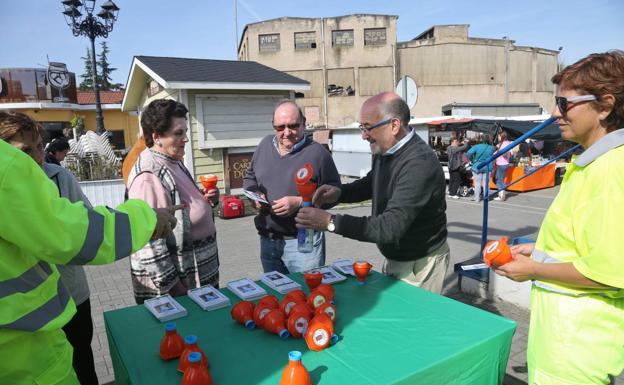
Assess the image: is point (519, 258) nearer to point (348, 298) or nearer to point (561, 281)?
point (561, 281)

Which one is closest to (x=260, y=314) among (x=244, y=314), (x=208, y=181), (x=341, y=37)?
(x=244, y=314)

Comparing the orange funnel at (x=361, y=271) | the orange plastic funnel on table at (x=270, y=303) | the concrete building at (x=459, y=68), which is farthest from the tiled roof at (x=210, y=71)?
the concrete building at (x=459, y=68)

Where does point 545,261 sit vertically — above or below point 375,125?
below

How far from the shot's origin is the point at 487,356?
169cm

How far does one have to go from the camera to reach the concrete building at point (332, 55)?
31938 millimetres

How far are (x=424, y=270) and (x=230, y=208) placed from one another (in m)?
6.81

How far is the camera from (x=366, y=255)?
19.8ft

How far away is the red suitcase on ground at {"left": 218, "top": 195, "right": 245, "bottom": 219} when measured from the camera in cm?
873

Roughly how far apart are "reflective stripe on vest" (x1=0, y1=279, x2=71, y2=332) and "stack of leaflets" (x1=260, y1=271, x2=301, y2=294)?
109 centimetres

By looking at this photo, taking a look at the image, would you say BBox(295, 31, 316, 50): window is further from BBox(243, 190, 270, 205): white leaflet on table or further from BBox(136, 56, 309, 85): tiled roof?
BBox(243, 190, 270, 205): white leaflet on table

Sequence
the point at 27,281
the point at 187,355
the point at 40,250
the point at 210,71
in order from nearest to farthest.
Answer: the point at 40,250 < the point at 27,281 < the point at 187,355 < the point at 210,71

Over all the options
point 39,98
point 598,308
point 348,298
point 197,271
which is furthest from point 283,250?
point 39,98

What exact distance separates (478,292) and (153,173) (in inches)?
141

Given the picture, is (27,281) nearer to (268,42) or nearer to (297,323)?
(297,323)
